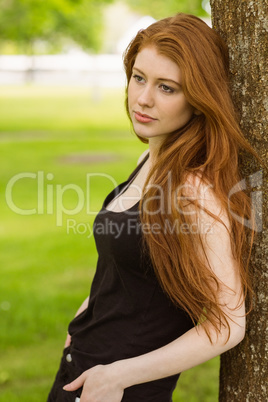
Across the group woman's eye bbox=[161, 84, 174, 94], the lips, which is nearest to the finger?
the lips

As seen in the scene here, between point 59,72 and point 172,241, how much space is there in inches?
1609

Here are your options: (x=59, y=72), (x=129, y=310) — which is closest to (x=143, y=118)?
(x=129, y=310)

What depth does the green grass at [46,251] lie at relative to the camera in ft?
13.9

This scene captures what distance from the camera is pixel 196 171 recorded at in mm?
1791

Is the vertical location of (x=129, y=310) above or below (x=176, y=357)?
above

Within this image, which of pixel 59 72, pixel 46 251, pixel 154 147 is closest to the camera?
pixel 154 147

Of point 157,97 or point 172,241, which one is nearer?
point 172,241

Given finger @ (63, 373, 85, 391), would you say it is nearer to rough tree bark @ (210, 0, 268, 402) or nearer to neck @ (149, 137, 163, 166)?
rough tree bark @ (210, 0, 268, 402)

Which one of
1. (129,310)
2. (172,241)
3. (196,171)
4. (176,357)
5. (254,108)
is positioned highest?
(254,108)

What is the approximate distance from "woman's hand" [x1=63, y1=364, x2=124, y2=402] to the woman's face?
0.80 meters

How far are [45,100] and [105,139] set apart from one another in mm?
12199

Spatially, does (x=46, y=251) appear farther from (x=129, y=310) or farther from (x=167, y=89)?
(x=167, y=89)

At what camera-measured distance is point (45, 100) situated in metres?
26.7

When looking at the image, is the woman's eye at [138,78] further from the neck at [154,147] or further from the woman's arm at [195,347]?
the woman's arm at [195,347]
